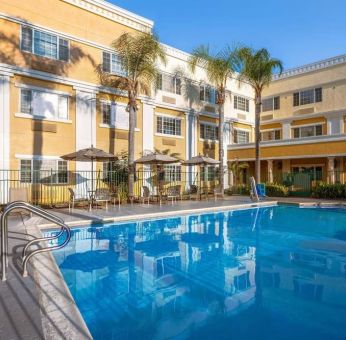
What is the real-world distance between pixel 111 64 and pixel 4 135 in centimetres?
810

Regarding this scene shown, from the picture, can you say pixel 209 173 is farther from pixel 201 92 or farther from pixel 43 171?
pixel 43 171

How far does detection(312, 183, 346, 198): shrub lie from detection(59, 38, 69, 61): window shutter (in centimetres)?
1839

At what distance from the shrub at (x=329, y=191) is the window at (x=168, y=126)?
1069cm

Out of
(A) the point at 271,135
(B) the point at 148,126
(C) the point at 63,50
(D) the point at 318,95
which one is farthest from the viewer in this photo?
(A) the point at 271,135

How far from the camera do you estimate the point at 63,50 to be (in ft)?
61.3

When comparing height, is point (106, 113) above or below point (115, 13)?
below

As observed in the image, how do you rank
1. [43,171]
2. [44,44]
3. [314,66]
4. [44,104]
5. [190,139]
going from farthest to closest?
[314,66] → [190,139] → [44,44] → [44,104] → [43,171]

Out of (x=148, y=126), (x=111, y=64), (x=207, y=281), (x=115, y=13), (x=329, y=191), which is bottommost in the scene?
(x=207, y=281)

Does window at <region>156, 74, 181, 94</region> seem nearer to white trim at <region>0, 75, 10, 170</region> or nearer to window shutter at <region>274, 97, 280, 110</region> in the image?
white trim at <region>0, 75, 10, 170</region>

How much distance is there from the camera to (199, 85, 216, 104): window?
2719cm

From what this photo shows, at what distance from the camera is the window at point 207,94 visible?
27.2 metres

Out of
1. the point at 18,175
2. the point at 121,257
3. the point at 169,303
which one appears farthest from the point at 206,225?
the point at 18,175

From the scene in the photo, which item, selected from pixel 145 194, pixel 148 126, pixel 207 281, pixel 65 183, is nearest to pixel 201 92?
pixel 148 126

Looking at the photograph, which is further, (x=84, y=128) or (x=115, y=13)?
(x=115, y=13)
